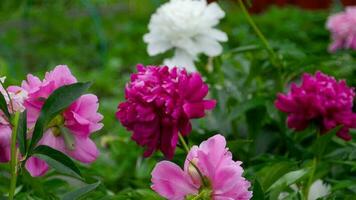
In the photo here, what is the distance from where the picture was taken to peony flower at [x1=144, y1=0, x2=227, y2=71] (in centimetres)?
173

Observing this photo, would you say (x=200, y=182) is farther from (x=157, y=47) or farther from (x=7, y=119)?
(x=157, y=47)

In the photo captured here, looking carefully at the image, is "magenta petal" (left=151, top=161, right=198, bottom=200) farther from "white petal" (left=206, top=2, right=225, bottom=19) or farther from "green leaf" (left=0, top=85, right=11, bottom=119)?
"white petal" (left=206, top=2, right=225, bottom=19)

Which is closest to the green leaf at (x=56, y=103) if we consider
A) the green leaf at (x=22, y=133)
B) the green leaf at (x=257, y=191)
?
the green leaf at (x=22, y=133)

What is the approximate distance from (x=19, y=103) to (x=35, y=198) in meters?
0.26

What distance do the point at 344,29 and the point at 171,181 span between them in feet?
4.99

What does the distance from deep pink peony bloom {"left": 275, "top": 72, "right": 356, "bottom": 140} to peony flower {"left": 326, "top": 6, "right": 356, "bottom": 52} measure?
102 cm

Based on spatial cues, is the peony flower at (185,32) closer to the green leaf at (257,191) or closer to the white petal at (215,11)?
the white petal at (215,11)

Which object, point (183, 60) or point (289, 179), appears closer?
point (289, 179)

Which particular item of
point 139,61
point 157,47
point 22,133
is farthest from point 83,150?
point 139,61

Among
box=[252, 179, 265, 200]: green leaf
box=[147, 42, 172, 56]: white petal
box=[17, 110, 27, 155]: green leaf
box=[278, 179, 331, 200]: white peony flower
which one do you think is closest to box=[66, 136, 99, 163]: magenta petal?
box=[17, 110, 27, 155]: green leaf

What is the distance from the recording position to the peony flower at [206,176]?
92 centimetres

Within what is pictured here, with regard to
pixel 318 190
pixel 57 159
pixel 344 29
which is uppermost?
pixel 344 29

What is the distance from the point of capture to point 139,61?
13.2 feet

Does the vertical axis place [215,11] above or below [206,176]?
above
